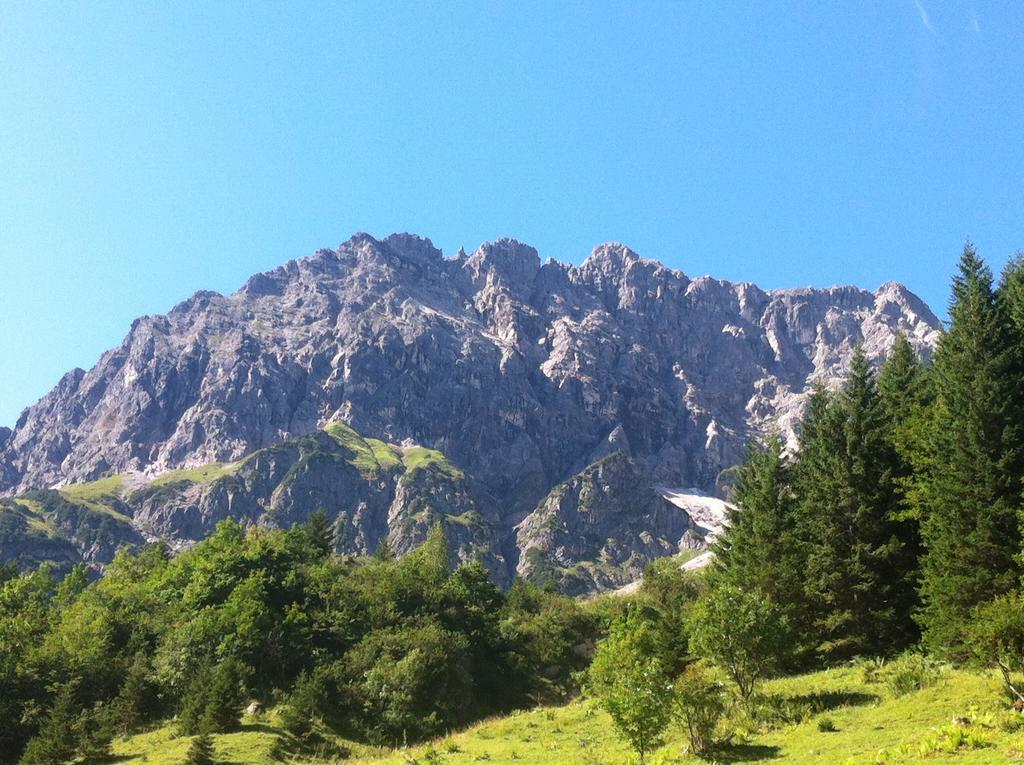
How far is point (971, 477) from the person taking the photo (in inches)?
1405

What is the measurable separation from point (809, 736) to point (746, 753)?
2.78 metres

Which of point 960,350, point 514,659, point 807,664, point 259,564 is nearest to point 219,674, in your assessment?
point 259,564

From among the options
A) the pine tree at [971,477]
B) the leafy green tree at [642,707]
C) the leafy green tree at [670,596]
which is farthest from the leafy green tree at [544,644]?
the leafy green tree at [642,707]

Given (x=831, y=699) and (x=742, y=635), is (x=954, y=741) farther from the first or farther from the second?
(x=831, y=699)

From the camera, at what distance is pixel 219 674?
5028 cm

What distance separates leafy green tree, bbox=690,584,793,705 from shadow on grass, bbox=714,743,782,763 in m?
4.89

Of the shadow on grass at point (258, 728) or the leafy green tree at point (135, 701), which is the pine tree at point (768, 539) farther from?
the leafy green tree at point (135, 701)

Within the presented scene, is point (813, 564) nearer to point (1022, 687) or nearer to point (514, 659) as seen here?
point (1022, 687)

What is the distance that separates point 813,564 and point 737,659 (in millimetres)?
14334

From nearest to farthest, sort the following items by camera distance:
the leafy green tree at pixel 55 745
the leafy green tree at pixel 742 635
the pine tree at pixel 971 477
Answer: the leafy green tree at pixel 742 635 < the pine tree at pixel 971 477 < the leafy green tree at pixel 55 745

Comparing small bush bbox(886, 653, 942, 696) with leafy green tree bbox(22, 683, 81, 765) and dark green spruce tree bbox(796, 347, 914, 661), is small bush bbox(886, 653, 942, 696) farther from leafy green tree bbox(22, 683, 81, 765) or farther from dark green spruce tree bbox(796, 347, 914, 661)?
leafy green tree bbox(22, 683, 81, 765)

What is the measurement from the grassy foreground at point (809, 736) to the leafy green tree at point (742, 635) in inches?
90.6

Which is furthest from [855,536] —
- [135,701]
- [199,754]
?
[135,701]

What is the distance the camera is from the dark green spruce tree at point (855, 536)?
1666 inches
